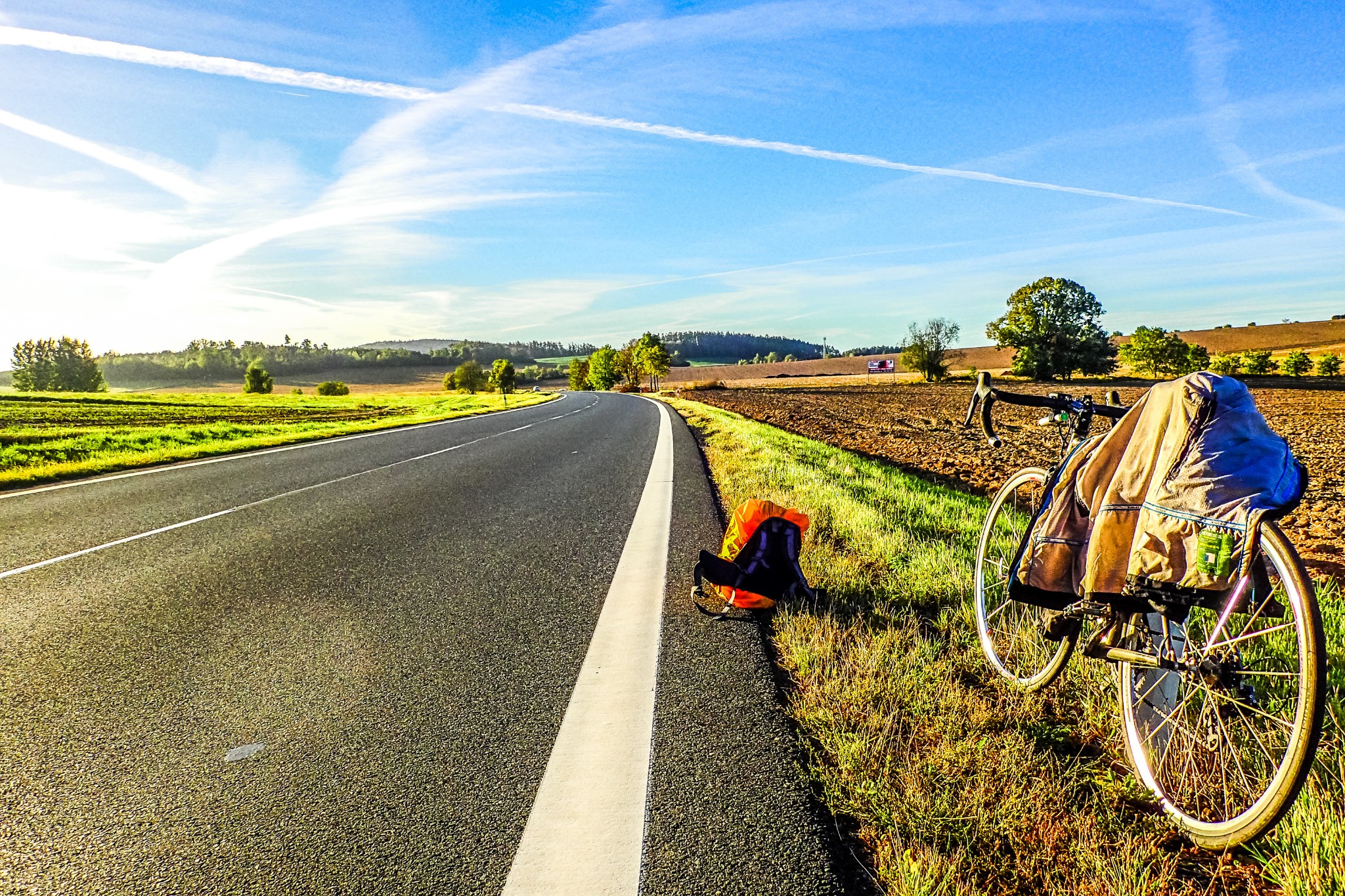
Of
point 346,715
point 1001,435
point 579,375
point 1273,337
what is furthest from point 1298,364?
point 579,375

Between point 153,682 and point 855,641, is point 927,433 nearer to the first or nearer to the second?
point 855,641

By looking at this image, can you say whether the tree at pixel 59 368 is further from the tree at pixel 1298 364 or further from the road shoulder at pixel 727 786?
the tree at pixel 1298 364

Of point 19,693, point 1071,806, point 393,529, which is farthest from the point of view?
point 393,529

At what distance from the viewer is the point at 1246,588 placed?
189cm

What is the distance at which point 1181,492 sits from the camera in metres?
2.00

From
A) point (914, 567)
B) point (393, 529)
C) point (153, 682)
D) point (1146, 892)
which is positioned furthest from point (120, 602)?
point (1146, 892)

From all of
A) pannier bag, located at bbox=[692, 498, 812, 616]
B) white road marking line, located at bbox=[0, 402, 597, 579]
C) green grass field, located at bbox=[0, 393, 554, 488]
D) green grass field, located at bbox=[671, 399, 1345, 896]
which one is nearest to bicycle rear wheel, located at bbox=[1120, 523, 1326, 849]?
green grass field, located at bbox=[671, 399, 1345, 896]

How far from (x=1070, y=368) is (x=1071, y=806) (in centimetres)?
7019

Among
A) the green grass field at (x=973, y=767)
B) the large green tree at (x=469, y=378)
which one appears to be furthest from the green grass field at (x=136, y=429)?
the large green tree at (x=469, y=378)

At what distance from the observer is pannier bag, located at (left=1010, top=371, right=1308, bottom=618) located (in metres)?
1.88

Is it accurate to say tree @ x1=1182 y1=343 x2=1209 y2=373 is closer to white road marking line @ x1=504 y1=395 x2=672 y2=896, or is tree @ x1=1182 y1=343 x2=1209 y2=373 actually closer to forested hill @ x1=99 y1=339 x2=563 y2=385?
white road marking line @ x1=504 y1=395 x2=672 y2=896

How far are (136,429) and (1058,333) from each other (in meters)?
66.8

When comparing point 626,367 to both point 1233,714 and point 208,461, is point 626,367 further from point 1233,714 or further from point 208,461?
point 1233,714

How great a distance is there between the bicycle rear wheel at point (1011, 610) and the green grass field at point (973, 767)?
0.11 metres
